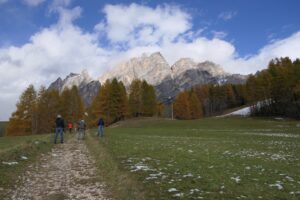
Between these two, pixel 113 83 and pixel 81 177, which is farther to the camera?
pixel 113 83

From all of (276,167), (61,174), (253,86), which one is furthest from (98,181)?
(253,86)

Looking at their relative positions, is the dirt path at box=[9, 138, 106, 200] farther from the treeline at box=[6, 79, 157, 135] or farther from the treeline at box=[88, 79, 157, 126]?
the treeline at box=[88, 79, 157, 126]

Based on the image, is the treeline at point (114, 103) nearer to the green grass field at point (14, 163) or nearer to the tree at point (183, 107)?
the tree at point (183, 107)

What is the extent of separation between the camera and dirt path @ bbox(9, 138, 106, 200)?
11.6m

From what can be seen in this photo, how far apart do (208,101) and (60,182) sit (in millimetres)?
147071

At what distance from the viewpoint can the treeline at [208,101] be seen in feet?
444

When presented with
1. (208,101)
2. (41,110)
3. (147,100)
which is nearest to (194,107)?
(208,101)

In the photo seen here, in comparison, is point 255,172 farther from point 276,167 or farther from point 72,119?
point 72,119

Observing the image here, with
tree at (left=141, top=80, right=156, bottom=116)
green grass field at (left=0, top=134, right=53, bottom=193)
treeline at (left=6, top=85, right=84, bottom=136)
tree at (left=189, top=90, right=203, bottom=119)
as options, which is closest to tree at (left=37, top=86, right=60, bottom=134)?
treeline at (left=6, top=85, right=84, bottom=136)

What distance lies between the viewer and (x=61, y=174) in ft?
51.4

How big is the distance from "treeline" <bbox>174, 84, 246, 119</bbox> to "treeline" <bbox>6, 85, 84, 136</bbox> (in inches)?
2077

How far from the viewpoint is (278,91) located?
324 ft

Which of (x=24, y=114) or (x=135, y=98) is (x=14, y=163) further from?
(x=135, y=98)

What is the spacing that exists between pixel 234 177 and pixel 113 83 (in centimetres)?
8097
